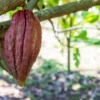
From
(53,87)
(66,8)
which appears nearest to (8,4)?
(66,8)

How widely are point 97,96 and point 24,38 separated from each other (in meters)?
2.38

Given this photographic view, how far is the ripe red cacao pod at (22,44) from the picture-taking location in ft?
2.68

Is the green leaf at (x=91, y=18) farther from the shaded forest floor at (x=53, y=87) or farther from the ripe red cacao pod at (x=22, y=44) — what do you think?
the shaded forest floor at (x=53, y=87)

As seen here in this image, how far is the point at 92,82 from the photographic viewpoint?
3.46m

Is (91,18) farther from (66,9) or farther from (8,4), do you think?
(8,4)

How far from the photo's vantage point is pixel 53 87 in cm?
337

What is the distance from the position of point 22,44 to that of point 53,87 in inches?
102

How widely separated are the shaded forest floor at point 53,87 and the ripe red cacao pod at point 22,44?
231 centimetres

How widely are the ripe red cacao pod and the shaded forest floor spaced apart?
231 centimetres

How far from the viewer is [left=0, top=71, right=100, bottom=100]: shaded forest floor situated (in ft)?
10.4

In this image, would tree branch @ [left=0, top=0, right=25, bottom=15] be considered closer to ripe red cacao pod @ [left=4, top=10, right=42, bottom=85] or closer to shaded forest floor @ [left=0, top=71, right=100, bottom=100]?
ripe red cacao pod @ [left=4, top=10, right=42, bottom=85]

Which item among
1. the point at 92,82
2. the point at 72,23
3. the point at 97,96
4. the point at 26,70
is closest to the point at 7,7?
the point at 26,70

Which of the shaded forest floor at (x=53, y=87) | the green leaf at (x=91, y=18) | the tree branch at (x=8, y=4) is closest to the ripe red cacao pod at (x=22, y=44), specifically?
the tree branch at (x=8, y=4)

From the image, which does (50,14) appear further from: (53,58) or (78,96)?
(53,58)
